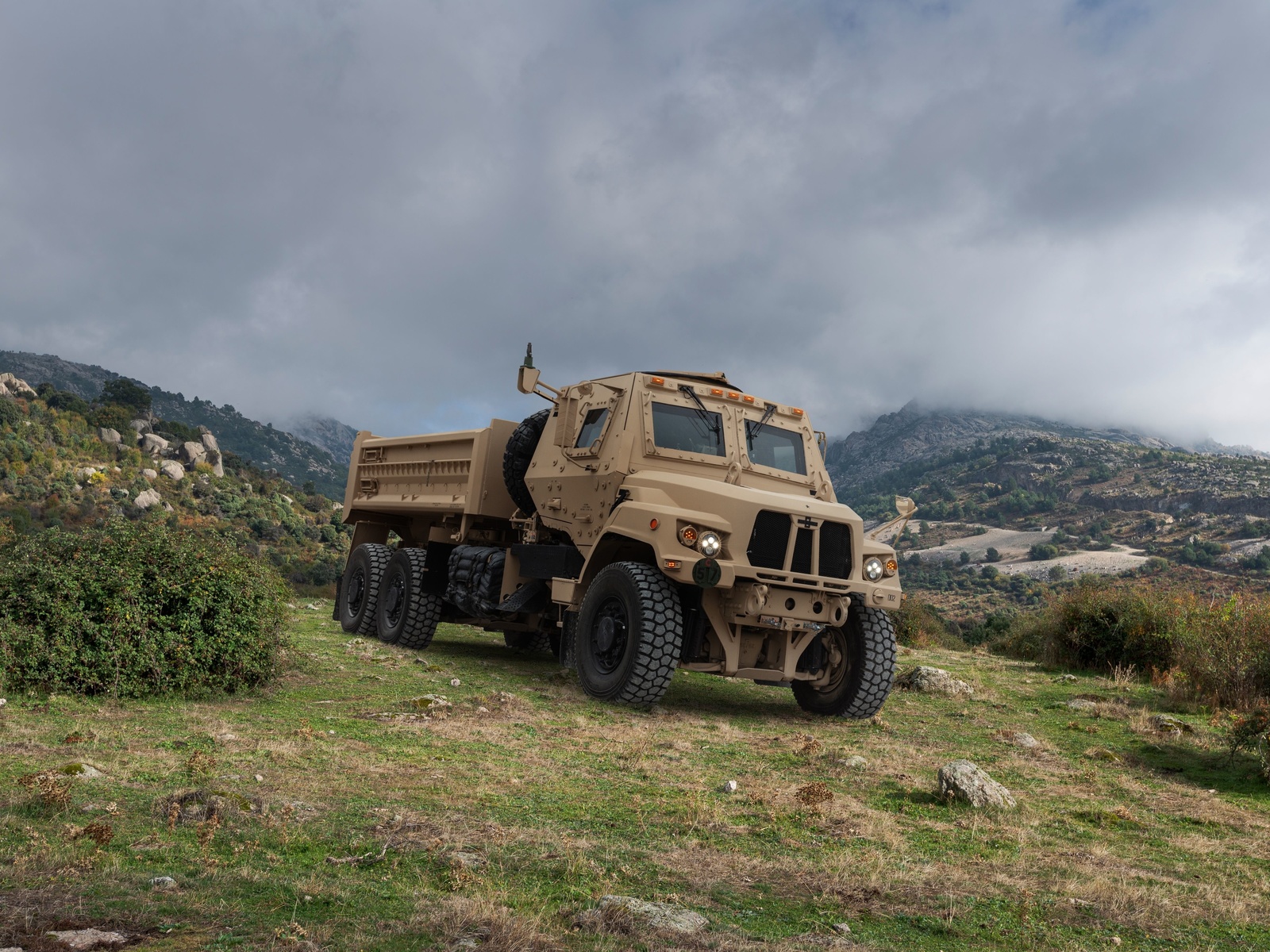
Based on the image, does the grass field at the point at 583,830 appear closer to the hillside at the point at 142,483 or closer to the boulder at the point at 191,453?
the hillside at the point at 142,483

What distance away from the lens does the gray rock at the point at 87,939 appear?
2984 millimetres

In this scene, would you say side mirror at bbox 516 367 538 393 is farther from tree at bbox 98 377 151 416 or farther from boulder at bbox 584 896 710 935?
tree at bbox 98 377 151 416

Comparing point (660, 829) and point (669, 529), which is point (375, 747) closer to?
point (660, 829)

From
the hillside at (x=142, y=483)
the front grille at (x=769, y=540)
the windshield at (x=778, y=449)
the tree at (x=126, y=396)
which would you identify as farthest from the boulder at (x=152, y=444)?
the front grille at (x=769, y=540)

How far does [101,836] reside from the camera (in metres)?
4.03

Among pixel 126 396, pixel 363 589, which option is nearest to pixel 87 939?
pixel 363 589

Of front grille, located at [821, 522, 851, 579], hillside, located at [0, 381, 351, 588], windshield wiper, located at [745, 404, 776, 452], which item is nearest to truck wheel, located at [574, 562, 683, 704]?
front grille, located at [821, 522, 851, 579]

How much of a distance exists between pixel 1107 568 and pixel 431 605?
79812 millimetres

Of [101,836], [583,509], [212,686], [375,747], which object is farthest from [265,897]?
[583,509]

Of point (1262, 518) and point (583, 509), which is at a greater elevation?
point (1262, 518)

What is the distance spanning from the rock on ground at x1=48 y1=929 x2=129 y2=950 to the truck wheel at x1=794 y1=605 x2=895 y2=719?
23.7ft

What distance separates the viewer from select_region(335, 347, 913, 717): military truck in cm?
864

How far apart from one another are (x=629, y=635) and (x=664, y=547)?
91 cm

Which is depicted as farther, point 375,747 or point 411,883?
point 375,747
